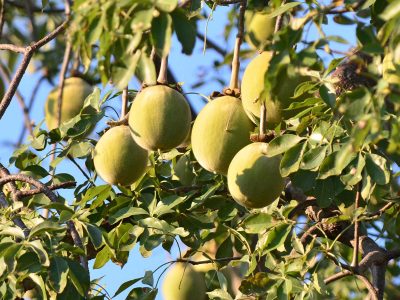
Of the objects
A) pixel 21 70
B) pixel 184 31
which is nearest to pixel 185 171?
pixel 21 70

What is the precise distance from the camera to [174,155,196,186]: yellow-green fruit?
89.2 inches

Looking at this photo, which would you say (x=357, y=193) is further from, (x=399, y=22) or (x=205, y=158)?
(x=399, y=22)

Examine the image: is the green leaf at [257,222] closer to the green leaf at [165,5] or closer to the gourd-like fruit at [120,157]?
the gourd-like fruit at [120,157]

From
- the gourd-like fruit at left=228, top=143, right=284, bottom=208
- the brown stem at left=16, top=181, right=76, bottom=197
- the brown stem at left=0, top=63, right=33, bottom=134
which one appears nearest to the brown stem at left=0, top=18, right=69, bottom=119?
the brown stem at left=16, top=181, right=76, bottom=197

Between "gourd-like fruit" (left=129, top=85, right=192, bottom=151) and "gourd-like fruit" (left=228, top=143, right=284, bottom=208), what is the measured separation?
13cm

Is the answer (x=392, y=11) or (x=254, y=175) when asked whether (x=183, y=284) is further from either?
(x=392, y=11)

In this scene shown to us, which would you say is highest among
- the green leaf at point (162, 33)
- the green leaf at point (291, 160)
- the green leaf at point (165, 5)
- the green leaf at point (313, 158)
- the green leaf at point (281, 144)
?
the green leaf at point (165, 5)

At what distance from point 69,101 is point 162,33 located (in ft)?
5.06

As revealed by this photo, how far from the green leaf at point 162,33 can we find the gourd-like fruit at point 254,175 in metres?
0.38

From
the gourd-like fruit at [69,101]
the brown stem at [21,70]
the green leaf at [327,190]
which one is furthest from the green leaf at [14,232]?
the gourd-like fruit at [69,101]

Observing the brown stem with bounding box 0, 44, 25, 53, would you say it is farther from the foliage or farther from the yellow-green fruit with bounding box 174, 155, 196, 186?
the yellow-green fruit with bounding box 174, 155, 196, 186

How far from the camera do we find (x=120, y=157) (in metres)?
1.90

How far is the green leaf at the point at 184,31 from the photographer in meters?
1.42

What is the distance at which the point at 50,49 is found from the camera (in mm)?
3643
